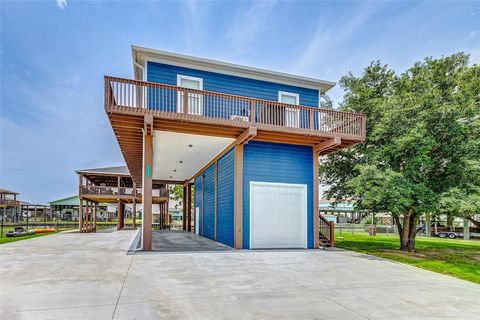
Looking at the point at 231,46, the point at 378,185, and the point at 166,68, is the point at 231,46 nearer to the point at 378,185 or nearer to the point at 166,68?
the point at 166,68

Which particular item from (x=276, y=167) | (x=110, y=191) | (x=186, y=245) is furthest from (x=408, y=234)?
(x=110, y=191)

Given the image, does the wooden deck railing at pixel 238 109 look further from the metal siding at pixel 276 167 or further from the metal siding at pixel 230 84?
the metal siding at pixel 276 167

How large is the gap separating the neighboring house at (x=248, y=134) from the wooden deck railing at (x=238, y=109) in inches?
1.3

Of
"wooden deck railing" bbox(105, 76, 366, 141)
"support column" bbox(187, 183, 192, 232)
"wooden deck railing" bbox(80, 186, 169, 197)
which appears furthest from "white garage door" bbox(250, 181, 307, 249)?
"wooden deck railing" bbox(80, 186, 169, 197)

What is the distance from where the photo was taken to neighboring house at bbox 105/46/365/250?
9805 millimetres

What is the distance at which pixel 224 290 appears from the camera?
5.00 meters

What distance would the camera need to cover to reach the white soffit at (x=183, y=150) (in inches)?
436

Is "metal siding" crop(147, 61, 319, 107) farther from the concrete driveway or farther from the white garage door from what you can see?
the concrete driveway

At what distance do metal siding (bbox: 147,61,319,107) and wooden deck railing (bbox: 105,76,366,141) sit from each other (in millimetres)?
328

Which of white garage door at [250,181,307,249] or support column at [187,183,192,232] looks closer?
white garage door at [250,181,307,249]

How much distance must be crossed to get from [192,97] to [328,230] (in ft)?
24.7

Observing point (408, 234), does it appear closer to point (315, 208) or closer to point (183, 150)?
point (315, 208)

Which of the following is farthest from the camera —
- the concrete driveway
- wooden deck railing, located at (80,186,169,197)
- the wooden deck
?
wooden deck railing, located at (80,186,169,197)

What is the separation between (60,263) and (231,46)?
605 inches
